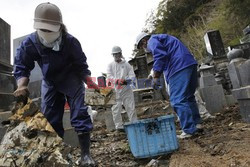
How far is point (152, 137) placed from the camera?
108 inches

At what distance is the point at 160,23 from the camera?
928 inches

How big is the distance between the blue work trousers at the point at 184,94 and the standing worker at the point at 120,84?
2.24 m

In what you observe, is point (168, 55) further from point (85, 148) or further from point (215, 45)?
point (215, 45)

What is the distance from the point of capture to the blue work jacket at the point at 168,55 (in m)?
3.50

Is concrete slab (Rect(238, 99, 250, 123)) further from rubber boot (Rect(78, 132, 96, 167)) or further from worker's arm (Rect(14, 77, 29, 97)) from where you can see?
worker's arm (Rect(14, 77, 29, 97))

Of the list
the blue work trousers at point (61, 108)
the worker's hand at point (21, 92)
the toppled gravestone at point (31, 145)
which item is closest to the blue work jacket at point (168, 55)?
the blue work trousers at point (61, 108)

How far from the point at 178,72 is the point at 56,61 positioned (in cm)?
173

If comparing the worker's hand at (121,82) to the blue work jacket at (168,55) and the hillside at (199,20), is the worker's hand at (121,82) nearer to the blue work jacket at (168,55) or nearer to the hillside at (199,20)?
the blue work jacket at (168,55)

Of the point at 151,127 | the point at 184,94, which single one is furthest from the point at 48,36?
the point at 184,94

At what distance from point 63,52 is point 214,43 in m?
8.43

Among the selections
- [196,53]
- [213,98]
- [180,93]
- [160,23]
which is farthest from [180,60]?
[160,23]

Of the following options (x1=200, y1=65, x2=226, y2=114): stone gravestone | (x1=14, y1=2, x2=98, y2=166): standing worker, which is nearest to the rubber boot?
(x1=14, y1=2, x2=98, y2=166): standing worker

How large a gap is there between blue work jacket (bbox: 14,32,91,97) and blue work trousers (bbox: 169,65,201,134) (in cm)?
141

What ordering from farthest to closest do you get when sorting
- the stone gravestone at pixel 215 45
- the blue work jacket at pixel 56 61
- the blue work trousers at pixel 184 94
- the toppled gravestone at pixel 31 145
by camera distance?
1. the stone gravestone at pixel 215 45
2. the blue work trousers at pixel 184 94
3. the blue work jacket at pixel 56 61
4. the toppled gravestone at pixel 31 145
